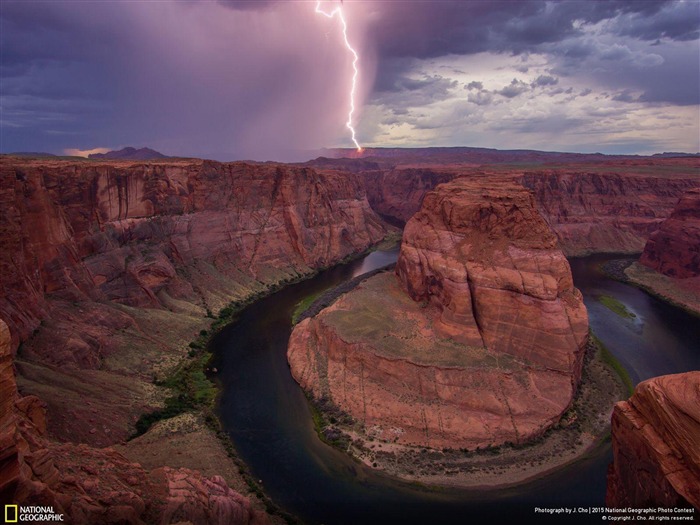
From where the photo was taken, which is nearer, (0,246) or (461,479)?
(461,479)

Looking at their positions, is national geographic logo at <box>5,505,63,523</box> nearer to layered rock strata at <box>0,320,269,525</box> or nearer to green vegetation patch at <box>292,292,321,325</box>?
layered rock strata at <box>0,320,269,525</box>

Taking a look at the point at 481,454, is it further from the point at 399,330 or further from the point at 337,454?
the point at 399,330

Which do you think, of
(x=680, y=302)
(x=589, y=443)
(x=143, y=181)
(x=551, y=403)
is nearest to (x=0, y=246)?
(x=143, y=181)

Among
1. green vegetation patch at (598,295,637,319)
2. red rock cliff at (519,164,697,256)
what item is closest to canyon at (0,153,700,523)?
green vegetation patch at (598,295,637,319)

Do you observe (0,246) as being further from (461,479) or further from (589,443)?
(589,443)

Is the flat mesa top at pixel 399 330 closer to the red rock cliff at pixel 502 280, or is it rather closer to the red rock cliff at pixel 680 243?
the red rock cliff at pixel 502 280

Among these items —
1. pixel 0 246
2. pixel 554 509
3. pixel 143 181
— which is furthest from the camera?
pixel 143 181
